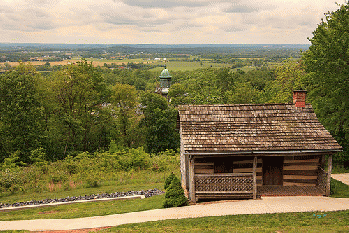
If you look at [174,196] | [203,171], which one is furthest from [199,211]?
[203,171]

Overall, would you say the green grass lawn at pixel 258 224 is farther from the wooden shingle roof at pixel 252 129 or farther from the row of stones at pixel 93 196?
the row of stones at pixel 93 196

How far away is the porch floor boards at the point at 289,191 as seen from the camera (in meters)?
16.4

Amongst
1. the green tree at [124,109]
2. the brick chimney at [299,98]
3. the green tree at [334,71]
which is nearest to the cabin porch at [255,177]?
the brick chimney at [299,98]

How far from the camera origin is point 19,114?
101 feet

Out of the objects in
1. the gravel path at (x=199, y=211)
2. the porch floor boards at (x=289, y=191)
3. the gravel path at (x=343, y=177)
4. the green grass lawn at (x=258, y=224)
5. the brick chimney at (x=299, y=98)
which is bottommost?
the gravel path at (x=343, y=177)

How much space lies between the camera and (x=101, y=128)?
40562 mm

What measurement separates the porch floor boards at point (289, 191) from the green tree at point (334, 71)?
8331 mm

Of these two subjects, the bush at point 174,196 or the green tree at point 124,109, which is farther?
the green tree at point 124,109

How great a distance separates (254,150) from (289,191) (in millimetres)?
3347

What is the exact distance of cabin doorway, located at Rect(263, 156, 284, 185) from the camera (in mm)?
17297

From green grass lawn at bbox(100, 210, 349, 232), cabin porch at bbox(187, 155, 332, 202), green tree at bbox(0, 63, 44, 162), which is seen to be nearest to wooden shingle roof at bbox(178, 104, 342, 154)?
cabin porch at bbox(187, 155, 332, 202)

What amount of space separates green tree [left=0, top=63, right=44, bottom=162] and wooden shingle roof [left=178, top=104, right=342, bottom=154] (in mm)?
20337

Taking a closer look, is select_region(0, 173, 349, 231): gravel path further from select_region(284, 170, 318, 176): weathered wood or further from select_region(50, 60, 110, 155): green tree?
select_region(50, 60, 110, 155): green tree

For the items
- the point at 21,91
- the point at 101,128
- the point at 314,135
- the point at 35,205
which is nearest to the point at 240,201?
the point at 314,135
